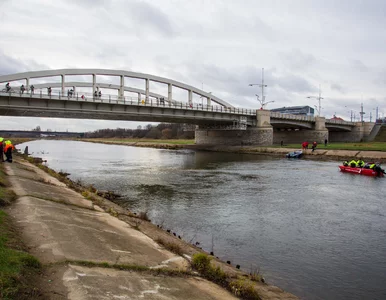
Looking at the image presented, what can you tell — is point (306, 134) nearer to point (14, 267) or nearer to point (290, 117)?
point (290, 117)

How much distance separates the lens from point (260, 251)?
11.2m

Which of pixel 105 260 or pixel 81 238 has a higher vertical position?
pixel 81 238

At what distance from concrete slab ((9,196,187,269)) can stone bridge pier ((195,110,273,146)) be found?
64392mm

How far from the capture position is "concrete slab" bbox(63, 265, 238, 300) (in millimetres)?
5785

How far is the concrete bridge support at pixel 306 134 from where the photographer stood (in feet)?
293

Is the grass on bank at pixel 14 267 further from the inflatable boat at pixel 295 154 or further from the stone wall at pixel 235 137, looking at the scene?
the stone wall at pixel 235 137

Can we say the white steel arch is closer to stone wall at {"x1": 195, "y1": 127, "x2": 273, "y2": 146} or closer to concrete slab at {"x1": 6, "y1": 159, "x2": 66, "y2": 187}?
stone wall at {"x1": 195, "y1": 127, "x2": 273, "y2": 146}

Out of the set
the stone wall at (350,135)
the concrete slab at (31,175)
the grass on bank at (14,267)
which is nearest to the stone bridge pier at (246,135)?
the stone wall at (350,135)

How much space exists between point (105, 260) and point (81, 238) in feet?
4.93

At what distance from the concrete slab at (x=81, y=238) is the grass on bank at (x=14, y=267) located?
1.19ft

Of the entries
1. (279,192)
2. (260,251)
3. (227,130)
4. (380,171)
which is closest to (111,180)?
(279,192)

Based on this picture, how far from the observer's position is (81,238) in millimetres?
8656

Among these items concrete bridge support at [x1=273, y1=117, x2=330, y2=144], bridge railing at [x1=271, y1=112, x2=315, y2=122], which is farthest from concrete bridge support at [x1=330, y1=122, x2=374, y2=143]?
bridge railing at [x1=271, y1=112, x2=315, y2=122]

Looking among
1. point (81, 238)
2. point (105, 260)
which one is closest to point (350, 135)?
point (81, 238)
